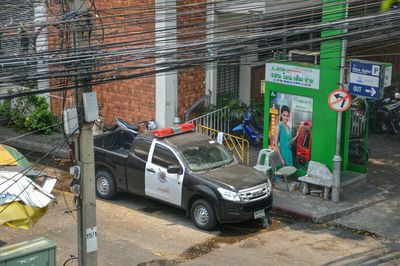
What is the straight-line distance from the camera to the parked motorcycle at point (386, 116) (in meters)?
20.1

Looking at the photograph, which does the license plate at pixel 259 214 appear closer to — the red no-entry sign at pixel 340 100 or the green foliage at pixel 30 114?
the red no-entry sign at pixel 340 100

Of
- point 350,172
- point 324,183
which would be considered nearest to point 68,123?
point 324,183

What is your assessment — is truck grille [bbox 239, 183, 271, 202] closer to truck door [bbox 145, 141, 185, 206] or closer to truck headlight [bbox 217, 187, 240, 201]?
truck headlight [bbox 217, 187, 240, 201]

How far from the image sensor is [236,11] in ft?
59.5

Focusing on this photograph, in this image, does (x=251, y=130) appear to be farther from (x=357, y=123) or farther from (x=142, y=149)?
(x=142, y=149)

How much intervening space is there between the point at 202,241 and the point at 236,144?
6073mm

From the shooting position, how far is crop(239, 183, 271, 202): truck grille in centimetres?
1359

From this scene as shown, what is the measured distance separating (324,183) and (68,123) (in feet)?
23.8

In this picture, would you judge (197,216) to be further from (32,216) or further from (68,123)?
(68,123)

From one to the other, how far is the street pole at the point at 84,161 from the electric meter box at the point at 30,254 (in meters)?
0.45

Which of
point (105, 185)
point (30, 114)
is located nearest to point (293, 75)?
point (105, 185)

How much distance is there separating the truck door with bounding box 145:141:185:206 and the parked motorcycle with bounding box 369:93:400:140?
316 inches

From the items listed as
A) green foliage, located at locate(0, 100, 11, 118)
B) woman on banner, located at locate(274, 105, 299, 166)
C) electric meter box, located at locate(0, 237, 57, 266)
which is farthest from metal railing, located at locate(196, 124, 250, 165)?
electric meter box, located at locate(0, 237, 57, 266)

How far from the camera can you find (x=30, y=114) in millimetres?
21312
